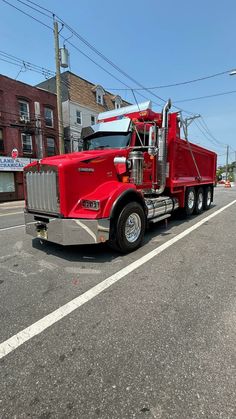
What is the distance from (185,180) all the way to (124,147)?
332 centimetres

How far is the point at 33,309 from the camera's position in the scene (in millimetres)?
2979

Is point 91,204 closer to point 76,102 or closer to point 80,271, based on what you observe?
point 80,271

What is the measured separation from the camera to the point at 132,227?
17.0 ft

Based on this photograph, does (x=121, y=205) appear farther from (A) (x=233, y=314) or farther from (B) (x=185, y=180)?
(B) (x=185, y=180)

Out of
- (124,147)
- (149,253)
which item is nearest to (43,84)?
(124,147)

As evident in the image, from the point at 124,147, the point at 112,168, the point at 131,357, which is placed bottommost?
the point at 131,357

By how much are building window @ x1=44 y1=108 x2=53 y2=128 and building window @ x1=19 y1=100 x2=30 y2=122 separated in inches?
68.3

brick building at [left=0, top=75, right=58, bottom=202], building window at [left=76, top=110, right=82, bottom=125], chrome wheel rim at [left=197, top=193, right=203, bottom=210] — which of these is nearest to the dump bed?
chrome wheel rim at [left=197, top=193, right=203, bottom=210]

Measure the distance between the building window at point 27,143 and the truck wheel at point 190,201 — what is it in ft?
54.2

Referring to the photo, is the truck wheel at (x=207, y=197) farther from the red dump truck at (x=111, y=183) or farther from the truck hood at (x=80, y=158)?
the truck hood at (x=80, y=158)

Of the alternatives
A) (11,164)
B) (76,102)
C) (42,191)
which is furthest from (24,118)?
(42,191)

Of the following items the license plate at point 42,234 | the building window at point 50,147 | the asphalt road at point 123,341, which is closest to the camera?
the asphalt road at point 123,341

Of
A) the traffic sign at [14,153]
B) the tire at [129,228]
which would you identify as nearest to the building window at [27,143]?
the traffic sign at [14,153]

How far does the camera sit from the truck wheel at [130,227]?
4.71 meters
